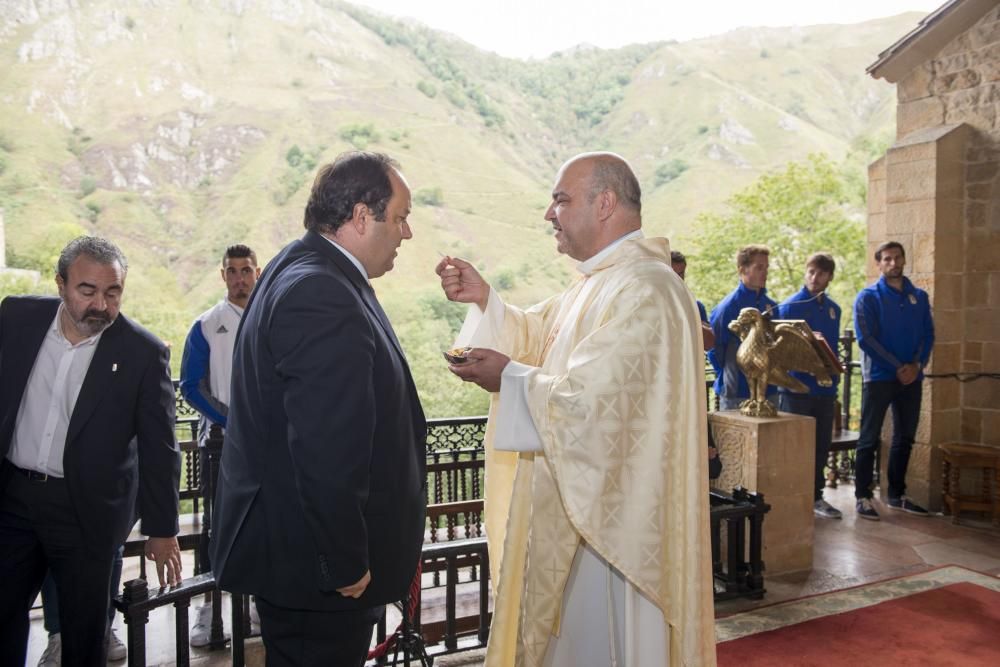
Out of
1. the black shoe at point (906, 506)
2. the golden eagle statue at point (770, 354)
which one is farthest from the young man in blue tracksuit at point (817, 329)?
the golden eagle statue at point (770, 354)

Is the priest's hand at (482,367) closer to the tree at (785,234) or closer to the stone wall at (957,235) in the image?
the stone wall at (957,235)

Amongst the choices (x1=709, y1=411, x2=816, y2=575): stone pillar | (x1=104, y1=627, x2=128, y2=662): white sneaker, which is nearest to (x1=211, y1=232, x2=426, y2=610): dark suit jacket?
(x1=104, y1=627, x2=128, y2=662): white sneaker

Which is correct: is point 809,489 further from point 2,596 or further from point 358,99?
point 358,99

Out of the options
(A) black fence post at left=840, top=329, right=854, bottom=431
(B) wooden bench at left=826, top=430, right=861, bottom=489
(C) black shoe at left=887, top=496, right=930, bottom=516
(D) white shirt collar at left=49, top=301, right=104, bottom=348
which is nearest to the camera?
(D) white shirt collar at left=49, top=301, right=104, bottom=348

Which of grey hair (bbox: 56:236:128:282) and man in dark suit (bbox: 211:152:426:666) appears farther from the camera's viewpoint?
grey hair (bbox: 56:236:128:282)

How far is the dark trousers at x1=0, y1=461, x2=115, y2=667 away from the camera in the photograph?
227 cm

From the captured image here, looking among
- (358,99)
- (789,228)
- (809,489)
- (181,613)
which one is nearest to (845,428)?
(809,489)

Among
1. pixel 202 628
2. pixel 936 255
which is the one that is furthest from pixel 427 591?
pixel 936 255

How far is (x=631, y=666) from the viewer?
2.10 metres

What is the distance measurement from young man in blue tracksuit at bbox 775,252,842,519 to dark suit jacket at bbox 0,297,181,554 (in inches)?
160

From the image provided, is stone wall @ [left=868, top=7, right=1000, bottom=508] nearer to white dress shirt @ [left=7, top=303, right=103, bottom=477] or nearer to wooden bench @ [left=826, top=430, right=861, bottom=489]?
wooden bench @ [left=826, top=430, right=861, bottom=489]

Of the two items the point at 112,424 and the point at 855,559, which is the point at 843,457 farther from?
the point at 112,424

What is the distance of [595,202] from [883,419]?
4291 millimetres

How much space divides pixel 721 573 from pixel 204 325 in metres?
2.86
